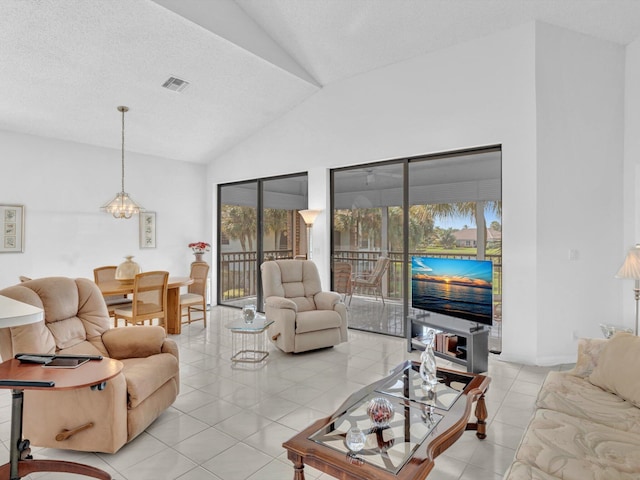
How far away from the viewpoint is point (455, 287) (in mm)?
4031

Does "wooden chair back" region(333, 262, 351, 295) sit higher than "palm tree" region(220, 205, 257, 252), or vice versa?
"palm tree" region(220, 205, 257, 252)

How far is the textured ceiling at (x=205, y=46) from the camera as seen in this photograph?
3629mm

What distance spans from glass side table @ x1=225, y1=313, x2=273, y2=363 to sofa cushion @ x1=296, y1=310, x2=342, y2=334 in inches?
14.0

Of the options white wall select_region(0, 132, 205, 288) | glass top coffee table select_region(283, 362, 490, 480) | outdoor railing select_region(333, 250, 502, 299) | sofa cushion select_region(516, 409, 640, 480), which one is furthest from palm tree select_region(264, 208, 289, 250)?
sofa cushion select_region(516, 409, 640, 480)

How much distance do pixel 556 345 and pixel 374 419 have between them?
10.1ft

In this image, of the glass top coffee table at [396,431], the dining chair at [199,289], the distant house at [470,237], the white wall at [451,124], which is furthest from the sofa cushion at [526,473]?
the dining chair at [199,289]

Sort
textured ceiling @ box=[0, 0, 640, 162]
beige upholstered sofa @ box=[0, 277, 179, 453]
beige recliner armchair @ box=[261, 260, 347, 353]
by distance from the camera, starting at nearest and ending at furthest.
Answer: beige upholstered sofa @ box=[0, 277, 179, 453], textured ceiling @ box=[0, 0, 640, 162], beige recliner armchair @ box=[261, 260, 347, 353]

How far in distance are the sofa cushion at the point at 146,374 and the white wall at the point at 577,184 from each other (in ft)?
11.8

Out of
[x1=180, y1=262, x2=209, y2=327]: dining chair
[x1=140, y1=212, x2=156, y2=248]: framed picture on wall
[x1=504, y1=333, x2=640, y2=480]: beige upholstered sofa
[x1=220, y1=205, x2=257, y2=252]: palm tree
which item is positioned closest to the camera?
[x1=504, y1=333, x2=640, y2=480]: beige upholstered sofa

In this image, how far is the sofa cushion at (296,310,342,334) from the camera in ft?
14.1

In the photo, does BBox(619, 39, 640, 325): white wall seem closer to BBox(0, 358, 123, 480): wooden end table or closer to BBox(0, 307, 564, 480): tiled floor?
BBox(0, 307, 564, 480): tiled floor

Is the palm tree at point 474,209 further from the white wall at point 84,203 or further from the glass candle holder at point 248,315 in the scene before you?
the white wall at point 84,203

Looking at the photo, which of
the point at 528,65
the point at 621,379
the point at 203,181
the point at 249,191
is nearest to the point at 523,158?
the point at 528,65

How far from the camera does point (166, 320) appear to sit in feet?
16.6
